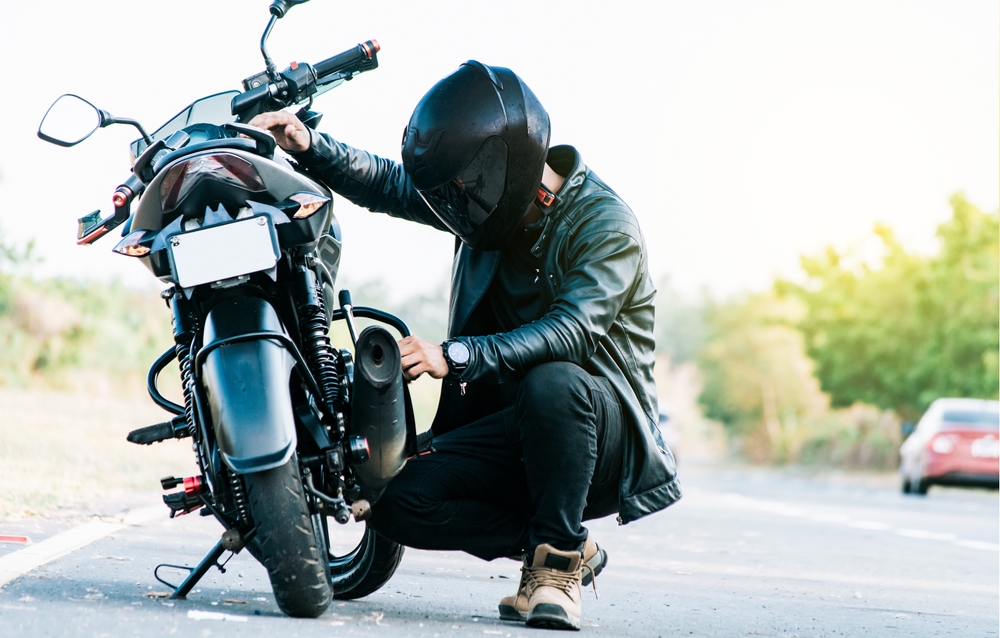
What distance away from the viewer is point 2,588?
13.0 feet

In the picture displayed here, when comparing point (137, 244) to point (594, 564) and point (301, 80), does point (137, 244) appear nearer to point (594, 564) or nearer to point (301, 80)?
point (301, 80)

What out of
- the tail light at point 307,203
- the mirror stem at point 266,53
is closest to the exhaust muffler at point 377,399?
the tail light at point 307,203

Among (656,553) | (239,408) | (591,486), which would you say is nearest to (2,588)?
(239,408)

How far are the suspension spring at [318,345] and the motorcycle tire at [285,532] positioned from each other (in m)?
0.34

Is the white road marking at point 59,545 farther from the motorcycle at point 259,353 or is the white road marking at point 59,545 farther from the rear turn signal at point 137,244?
the rear turn signal at point 137,244

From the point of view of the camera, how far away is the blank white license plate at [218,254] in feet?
11.4

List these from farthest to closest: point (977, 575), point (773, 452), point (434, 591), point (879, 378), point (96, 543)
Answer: point (773, 452), point (879, 378), point (977, 575), point (96, 543), point (434, 591)

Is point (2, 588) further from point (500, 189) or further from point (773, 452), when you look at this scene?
point (773, 452)

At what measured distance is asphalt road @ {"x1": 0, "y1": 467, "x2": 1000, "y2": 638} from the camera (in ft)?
12.0

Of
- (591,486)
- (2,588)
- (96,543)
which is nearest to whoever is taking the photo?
(2,588)

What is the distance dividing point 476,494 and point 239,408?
1.11m

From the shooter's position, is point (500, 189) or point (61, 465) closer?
point (500, 189)

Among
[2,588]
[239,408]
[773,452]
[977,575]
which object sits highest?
[239,408]

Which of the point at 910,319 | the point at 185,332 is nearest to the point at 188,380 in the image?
the point at 185,332
